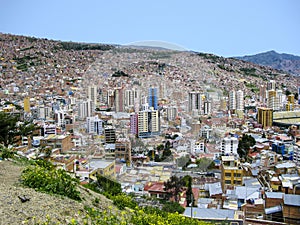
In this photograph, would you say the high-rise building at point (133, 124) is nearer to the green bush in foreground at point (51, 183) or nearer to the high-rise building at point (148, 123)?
the high-rise building at point (148, 123)

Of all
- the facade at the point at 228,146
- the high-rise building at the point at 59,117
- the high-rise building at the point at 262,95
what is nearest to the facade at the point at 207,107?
the facade at the point at 228,146

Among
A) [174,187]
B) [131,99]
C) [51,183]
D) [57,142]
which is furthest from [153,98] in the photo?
[57,142]

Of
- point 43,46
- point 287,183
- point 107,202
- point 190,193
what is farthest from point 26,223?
point 43,46

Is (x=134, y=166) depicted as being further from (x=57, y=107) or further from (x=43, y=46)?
(x=43, y=46)

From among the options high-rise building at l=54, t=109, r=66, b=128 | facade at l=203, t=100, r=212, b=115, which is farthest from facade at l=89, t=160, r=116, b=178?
high-rise building at l=54, t=109, r=66, b=128

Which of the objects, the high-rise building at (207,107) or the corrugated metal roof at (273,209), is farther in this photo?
Result: the corrugated metal roof at (273,209)

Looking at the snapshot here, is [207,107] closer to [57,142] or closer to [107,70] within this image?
[107,70]

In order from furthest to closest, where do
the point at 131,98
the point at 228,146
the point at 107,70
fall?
the point at 228,146, the point at 131,98, the point at 107,70
